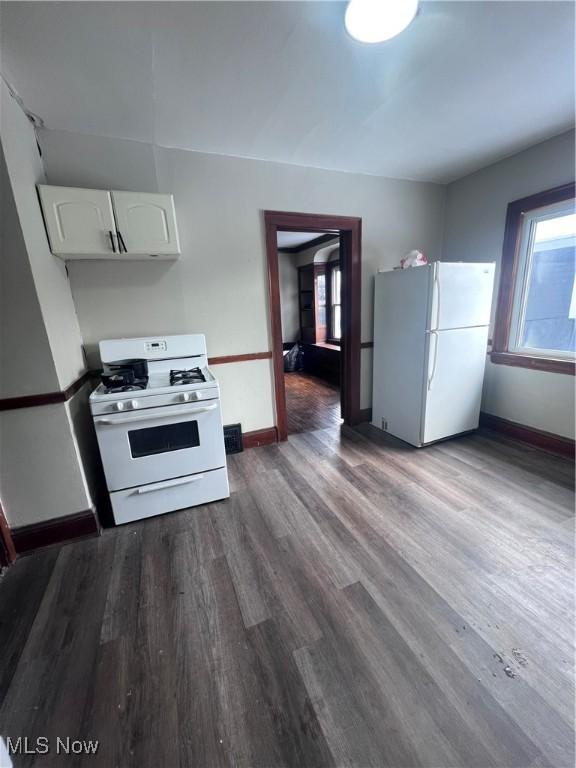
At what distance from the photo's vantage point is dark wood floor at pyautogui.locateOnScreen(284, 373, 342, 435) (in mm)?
3480

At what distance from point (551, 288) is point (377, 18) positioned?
7.72 feet

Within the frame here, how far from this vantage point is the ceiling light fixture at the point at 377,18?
121 cm

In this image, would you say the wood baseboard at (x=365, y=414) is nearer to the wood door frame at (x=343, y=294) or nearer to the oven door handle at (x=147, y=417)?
the wood door frame at (x=343, y=294)

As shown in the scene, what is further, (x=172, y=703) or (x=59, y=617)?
(x=59, y=617)

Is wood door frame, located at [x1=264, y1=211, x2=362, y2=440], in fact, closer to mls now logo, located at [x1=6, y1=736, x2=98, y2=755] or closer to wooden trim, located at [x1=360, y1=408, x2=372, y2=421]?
wooden trim, located at [x1=360, y1=408, x2=372, y2=421]

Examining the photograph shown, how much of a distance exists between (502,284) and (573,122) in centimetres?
114

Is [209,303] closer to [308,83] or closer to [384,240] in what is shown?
[308,83]

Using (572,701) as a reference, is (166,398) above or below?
above

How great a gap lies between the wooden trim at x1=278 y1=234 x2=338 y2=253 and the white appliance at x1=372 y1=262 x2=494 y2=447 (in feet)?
7.42

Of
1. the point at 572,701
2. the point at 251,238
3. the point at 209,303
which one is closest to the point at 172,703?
the point at 572,701

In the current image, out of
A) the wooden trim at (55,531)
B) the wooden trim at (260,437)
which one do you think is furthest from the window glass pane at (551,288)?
the wooden trim at (55,531)

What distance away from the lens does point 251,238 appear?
2.60m

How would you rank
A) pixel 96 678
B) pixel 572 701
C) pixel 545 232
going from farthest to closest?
pixel 545 232, pixel 96 678, pixel 572 701

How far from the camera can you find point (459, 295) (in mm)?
2498
